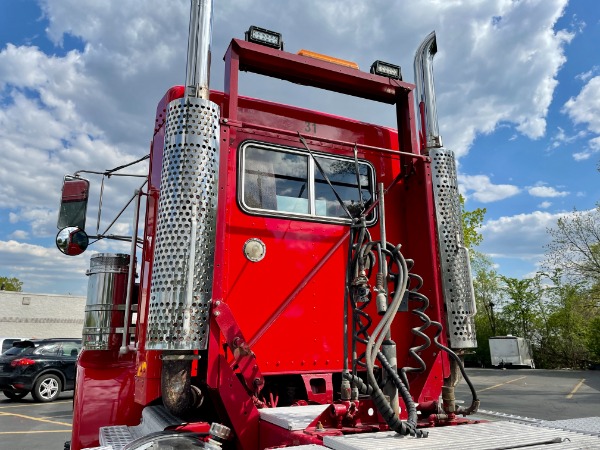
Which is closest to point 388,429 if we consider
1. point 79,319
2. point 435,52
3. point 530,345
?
point 435,52

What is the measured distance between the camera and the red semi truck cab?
255 centimetres

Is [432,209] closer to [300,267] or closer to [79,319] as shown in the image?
[300,267]

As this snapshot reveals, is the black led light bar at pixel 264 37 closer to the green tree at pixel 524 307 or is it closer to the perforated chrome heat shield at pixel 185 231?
the perforated chrome heat shield at pixel 185 231

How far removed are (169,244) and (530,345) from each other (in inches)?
1207

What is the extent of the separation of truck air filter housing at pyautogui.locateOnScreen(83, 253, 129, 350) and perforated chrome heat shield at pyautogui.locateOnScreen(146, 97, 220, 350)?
4.63ft

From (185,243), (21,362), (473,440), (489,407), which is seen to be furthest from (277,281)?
(21,362)

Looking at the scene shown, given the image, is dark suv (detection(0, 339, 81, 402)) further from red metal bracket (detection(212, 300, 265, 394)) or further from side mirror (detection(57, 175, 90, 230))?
red metal bracket (detection(212, 300, 265, 394))

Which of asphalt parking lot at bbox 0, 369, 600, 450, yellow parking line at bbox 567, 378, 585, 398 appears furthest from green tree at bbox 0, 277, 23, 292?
yellow parking line at bbox 567, 378, 585, 398

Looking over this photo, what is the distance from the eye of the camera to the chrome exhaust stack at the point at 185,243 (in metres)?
2.51

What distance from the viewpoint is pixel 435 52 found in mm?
3980

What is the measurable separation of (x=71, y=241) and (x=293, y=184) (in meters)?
2.15

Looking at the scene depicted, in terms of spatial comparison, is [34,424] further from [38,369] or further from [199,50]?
[199,50]

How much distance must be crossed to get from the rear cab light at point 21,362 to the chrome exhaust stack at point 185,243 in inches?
497

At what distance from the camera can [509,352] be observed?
26.3 metres
